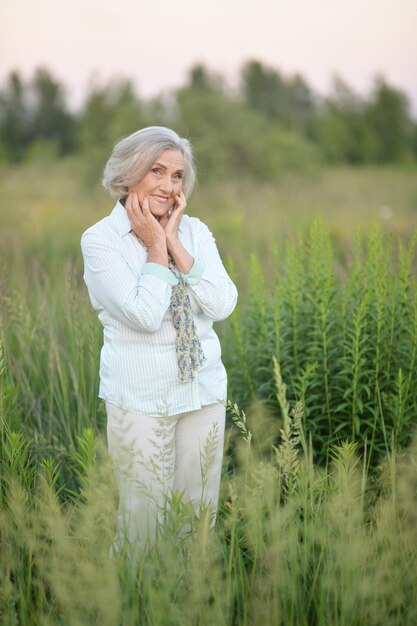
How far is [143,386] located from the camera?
9.35 ft

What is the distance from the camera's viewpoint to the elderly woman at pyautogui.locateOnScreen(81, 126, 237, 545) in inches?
109

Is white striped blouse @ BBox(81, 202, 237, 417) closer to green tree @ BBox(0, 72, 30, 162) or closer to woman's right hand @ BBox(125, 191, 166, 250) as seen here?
woman's right hand @ BBox(125, 191, 166, 250)

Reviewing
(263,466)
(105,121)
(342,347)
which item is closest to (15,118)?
(105,121)

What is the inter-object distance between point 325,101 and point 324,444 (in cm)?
3776

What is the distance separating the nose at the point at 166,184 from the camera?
2.97 m

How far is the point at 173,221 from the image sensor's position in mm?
2947

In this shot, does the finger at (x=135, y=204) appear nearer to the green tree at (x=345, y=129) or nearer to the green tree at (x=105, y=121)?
the green tree at (x=105, y=121)

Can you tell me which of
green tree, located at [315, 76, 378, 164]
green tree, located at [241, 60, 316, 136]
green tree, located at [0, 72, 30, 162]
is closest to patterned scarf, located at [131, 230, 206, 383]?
green tree, located at [315, 76, 378, 164]

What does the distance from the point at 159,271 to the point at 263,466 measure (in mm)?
910

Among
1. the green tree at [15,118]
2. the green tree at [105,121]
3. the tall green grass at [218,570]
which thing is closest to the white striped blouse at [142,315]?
the tall green grass at [218,570]

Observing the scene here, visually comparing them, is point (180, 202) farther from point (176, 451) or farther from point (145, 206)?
point (176, 451)

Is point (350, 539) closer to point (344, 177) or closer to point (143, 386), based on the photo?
point (143, 386)

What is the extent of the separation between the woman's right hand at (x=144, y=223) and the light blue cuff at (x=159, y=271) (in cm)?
10

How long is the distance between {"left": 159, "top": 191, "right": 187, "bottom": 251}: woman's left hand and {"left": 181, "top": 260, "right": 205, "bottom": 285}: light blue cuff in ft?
0.50
